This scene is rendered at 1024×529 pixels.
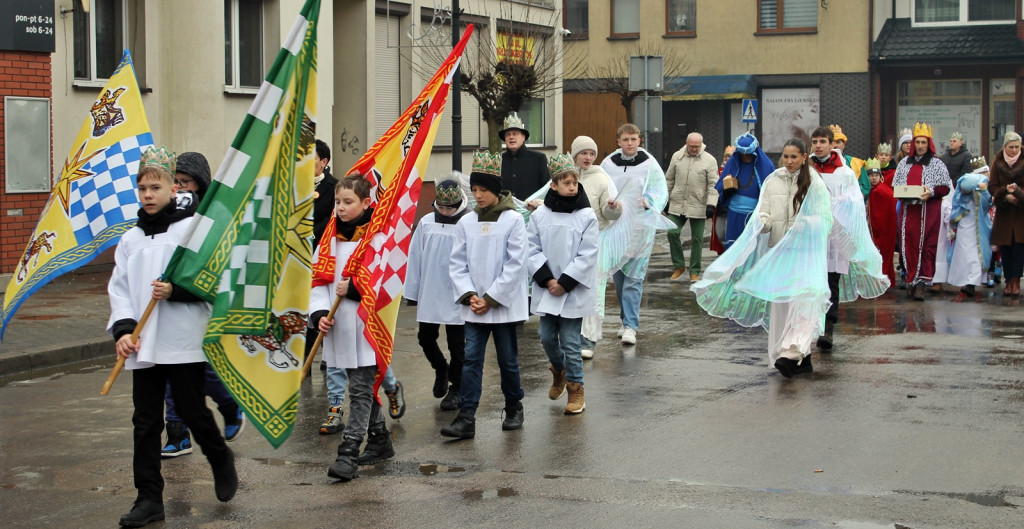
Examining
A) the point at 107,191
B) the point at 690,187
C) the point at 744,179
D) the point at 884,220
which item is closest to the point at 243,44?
the point at 690,187

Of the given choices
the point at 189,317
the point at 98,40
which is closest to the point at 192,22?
the point at 98,40

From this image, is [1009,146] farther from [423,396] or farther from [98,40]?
[98,40]

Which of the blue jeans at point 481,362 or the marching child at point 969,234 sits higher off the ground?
the marching child at point 969,234

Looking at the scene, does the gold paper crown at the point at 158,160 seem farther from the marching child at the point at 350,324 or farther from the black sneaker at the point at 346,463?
the black sneaker at the point at 346,463

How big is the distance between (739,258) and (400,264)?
396 cm

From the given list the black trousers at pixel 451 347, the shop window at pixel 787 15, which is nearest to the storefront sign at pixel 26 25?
the black trousers at pixel 451 347

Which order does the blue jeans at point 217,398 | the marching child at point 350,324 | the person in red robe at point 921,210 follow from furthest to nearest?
the person in red robe at point 921,210
the blue jeans at point 217,398
the marching child at point 350,324

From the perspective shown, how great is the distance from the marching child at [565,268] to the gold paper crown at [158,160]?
276 centimetres

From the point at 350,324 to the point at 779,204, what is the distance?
175 inches

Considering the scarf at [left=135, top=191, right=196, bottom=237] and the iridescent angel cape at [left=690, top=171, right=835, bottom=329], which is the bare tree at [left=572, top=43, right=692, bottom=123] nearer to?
the iridescent angel cape at [left=690, top=171, right=835, bottom=329]

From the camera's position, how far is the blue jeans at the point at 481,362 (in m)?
7.69

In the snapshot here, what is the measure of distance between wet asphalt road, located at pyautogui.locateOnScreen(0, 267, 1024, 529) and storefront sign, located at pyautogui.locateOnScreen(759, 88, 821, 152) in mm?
29811

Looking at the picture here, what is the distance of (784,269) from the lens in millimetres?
10062

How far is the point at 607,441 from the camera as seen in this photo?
7461 mm
